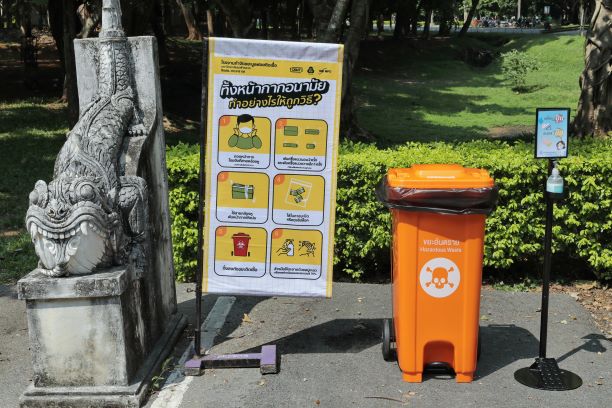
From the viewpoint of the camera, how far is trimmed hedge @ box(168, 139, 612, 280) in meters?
6.70

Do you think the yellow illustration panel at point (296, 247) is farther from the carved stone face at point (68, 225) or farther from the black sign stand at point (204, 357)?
the carved stone face at point (68, 225)

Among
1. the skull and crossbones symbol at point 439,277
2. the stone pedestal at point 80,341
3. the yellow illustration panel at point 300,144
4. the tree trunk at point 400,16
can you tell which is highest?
the tree trunk at point 400,16

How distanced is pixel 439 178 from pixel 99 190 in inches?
92.6

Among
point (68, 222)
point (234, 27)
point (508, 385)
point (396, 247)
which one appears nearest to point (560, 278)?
point (508, 385)

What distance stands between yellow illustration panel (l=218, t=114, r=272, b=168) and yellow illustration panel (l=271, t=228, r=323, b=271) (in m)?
0.56

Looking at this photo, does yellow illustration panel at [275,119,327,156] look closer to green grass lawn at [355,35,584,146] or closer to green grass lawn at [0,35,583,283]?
green grass lawn at [0,35,583,283]

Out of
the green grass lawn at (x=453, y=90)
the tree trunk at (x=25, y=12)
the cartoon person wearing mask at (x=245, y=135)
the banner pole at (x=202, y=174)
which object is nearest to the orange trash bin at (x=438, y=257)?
the cartoon person wearing mask at (x=245, y=135)

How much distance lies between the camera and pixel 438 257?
189 inches

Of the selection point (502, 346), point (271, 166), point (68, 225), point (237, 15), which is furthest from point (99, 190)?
point (237, 15)

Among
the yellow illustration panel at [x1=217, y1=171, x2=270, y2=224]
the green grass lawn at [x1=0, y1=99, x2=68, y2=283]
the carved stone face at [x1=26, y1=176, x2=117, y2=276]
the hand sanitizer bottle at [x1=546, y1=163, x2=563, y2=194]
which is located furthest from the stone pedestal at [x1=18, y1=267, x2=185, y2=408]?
the green grass lawn at [x1=0, y1=99, x2=68, y2=283]

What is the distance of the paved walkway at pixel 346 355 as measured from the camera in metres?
4.77

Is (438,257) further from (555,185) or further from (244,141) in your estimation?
(244,141)

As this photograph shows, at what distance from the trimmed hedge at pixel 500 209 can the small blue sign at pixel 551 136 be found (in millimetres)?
1710

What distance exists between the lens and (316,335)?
233 inches
